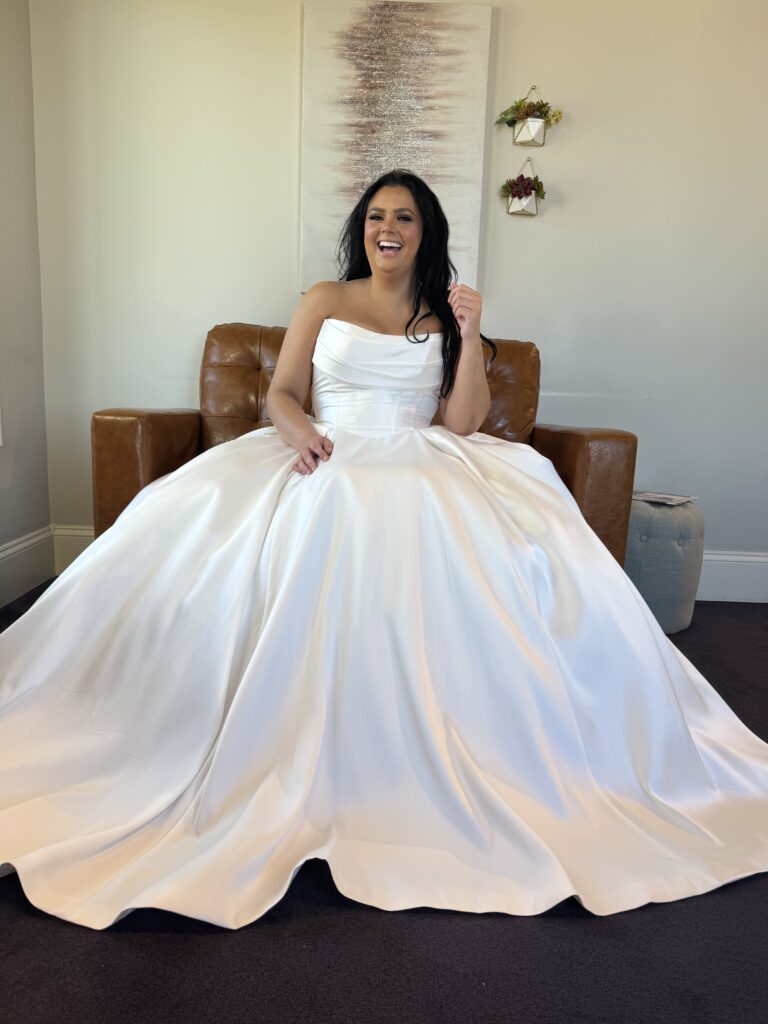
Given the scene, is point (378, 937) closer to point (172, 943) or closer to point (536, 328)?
point (172, 943)

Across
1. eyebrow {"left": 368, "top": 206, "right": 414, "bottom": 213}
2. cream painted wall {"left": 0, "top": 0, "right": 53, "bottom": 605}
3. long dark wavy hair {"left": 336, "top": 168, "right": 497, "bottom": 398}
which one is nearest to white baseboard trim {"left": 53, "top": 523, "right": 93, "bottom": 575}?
cream painted wall {"left": 0, "top": 0, "right": 53, "bottom": 605}

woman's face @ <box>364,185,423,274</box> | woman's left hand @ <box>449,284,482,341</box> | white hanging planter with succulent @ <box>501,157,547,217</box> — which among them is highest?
white hanging planter with succulent @ <box>501,157,547,217</box>

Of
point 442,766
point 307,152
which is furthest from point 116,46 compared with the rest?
point 442,766

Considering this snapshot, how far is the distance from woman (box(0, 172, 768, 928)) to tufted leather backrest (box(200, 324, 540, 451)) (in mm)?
834

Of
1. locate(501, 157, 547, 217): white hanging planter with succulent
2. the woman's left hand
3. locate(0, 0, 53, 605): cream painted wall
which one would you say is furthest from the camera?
locate(501, 157, 547, 217): white hanging planter with succulent

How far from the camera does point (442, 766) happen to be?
4.78ft

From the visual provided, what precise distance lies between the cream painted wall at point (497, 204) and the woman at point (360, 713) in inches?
61.0

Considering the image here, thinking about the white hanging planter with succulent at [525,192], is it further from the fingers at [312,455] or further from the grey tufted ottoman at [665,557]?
the fingers at [312,455]

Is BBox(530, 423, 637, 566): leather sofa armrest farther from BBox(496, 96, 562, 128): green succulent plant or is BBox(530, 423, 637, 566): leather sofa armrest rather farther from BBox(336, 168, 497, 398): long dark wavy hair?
BBox(496, 96, 562, 128): green succulent plant

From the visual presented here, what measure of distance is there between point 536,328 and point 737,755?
210 centimetres

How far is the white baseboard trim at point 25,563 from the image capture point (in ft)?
9.70

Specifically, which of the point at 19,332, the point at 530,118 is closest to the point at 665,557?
the point at 530,118

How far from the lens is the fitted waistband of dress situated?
2.16 metres

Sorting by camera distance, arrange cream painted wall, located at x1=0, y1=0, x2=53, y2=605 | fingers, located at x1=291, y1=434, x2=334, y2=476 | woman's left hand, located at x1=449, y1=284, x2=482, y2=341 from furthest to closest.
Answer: cream painted wall, located at x1=0, y1=0, x2=53, y2=605, woman's left hand, located at x1=449, y1=284, x2=482, y2=341, fingers, located at x1=291, y1=434, x2=334, y2=476
